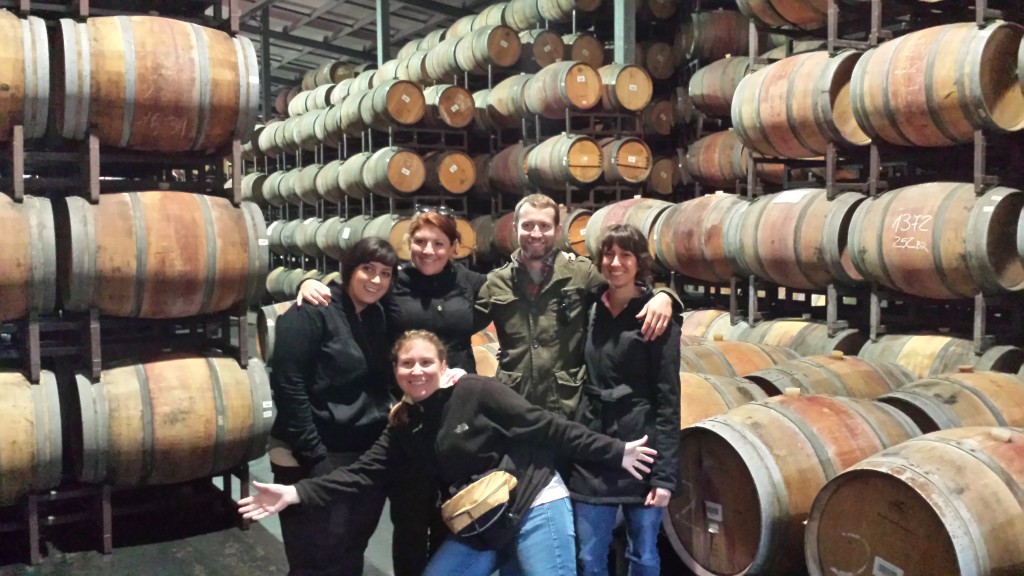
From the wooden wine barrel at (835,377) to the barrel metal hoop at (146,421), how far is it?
120 inches

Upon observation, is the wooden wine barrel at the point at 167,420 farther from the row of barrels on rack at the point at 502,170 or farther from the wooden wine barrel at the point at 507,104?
the wooden wine barrel at the point at 507,104

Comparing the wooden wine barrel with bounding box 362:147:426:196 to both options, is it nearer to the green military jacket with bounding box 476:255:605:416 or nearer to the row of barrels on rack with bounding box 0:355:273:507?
the row of barrels on rack with bounding box 0:355:273:507

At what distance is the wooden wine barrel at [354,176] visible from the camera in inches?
423

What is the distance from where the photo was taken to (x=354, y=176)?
10820 millimetres

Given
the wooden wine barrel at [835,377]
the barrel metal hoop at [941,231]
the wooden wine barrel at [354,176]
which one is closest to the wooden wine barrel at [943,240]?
the barrel metal hoop at [941,231]

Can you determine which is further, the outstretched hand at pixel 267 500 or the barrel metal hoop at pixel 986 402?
the barrel metal hoop at pixel 986 402

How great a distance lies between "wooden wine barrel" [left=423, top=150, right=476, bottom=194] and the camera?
10375 millimetres

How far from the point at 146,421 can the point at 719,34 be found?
7906mm

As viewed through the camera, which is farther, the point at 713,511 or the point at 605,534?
the point at 713,511

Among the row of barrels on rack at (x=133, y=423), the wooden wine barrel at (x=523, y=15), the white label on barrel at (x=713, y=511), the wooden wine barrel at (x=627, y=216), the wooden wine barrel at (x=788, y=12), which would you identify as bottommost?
the white label on barrel at (x=713, y=511)

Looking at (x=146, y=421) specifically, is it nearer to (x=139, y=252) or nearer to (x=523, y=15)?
(x=139, y=252)

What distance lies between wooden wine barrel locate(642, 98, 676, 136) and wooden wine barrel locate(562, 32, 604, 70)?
2.70ft

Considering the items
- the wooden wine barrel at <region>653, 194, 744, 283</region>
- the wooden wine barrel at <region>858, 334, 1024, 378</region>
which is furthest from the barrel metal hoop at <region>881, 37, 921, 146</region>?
the wooden wine barrel at <region>653, 194, 744, 283</region>

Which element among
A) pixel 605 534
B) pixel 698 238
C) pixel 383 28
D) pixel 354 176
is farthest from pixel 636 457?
pixel 383 28
